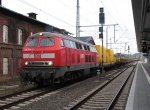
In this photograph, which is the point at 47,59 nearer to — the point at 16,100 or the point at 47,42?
the point at 47,42

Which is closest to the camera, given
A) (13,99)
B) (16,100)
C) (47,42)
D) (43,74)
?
(16,100)

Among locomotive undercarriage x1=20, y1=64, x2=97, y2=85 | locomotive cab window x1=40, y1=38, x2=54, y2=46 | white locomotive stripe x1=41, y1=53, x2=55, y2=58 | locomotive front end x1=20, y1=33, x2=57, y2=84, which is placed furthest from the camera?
locomotive cab window x1=40, y1=38, x2=54, y2=46

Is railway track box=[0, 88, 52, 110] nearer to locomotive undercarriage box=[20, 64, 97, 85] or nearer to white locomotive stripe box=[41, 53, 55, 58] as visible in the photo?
locomotive undercarriage box=[20, 64, 97, 85]

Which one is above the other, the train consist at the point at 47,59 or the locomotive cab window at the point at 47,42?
the locomotive cab window at the point at 47,42

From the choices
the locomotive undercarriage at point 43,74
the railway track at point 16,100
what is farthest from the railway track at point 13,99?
the locomotive undercarriage at point 43,74

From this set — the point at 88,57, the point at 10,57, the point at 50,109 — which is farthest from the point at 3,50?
the point at 50,109

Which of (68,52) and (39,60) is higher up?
(68,52)

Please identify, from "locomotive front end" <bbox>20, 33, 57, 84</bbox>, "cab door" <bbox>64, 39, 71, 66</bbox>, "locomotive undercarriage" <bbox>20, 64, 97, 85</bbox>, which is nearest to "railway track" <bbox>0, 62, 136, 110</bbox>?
"locomotive undercarriage" <bbox>20, 64, 97, 85</bbox>

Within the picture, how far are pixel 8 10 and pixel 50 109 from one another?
18.3 meters

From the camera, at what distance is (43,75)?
17.1 metres

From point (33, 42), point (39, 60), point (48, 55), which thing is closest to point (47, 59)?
point (48, 55)

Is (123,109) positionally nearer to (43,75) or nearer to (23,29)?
(43,75)

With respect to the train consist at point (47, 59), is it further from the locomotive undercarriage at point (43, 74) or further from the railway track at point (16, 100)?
the railway track at point (16, 100)

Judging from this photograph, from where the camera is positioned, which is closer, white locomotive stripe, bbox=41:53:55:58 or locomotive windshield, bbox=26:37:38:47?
white locomotive stripe, bbox=41:53:55:58
